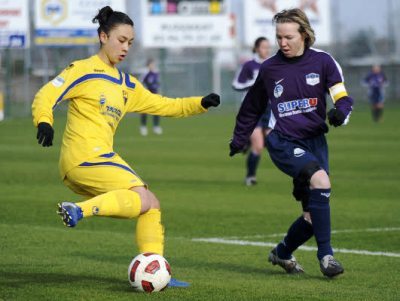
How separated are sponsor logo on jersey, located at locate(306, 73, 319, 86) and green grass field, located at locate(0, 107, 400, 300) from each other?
149 centimetres

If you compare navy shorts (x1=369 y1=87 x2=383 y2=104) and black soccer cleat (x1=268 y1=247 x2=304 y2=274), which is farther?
navy shorts (x1=369 y1=87 x2=383 y2=104)

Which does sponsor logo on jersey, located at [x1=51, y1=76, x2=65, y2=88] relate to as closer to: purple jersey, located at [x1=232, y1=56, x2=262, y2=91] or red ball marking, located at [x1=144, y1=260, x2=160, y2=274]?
red ball marking, located at [x1=144, y1=260, x2=160, y2=274]

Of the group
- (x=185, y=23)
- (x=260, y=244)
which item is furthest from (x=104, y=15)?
(x=185, y=23)

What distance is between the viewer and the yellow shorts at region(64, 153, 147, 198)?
7.76 meters

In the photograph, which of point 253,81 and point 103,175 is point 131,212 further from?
point 253,81

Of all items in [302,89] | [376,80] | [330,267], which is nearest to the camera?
[330,267]

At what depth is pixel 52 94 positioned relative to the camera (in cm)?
764

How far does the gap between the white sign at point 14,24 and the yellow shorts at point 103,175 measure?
3633cm

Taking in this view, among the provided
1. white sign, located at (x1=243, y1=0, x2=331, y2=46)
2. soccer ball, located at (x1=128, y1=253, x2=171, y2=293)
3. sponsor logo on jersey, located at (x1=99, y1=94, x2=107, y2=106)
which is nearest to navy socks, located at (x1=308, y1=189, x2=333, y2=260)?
soccer ball, located at (x1=128, y1=253, x2=171, y2=293)

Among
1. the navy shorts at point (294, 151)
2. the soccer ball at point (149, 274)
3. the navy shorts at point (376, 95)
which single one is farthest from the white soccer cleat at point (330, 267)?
the navy shorts at point (376, 95)

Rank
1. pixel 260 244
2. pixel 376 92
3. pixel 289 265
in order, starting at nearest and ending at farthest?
pixel 289 265 < pixel 260 244 < pixel 376 92

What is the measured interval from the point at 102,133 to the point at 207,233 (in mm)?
3868

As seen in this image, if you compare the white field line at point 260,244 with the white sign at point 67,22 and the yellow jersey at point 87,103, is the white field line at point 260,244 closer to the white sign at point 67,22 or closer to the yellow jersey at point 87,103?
the yellow jersey at point 87,103

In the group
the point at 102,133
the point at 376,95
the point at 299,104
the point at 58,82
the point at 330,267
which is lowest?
the point at 376,95
